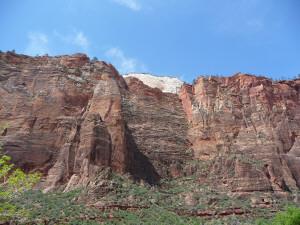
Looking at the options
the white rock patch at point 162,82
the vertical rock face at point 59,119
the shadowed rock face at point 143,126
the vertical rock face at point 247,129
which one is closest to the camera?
the vertical rock face at point 59,119

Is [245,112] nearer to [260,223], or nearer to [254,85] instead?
[254,85]

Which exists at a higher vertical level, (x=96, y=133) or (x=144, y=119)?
(x=144, y=119)

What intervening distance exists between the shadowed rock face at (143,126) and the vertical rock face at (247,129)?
0.51 ft

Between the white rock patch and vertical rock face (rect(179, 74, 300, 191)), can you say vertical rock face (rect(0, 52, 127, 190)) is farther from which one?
the white rock patch

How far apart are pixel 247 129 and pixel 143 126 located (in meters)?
17.3

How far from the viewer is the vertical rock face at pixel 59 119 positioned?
33188 mm

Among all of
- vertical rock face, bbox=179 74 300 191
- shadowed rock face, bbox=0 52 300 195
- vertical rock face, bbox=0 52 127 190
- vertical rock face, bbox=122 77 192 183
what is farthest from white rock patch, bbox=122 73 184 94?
vertical rock face, bbox=0 52 127 190

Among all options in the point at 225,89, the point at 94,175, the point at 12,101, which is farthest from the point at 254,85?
the point at 12,101

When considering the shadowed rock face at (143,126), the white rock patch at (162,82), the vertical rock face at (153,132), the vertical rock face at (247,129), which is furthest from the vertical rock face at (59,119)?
the white rock patch at (162,82)

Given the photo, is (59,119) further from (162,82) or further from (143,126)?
(162,82)

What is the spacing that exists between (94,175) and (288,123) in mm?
35009

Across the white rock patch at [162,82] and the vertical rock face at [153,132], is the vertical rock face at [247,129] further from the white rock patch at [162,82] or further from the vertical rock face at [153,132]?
the white rock patch at [162,82]

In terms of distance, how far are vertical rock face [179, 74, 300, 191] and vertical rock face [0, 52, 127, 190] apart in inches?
605

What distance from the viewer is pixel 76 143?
34938 millimetres
